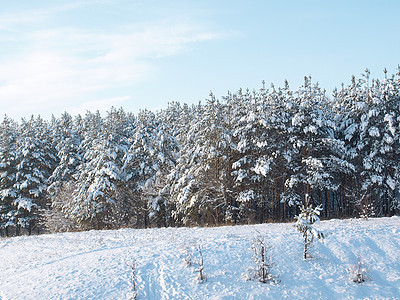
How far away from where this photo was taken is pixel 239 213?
25688mm

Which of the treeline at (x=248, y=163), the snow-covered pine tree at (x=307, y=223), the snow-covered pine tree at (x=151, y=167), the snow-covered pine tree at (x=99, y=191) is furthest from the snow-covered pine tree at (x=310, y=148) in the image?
the snow-covered pine tree at (x=99, y=191)

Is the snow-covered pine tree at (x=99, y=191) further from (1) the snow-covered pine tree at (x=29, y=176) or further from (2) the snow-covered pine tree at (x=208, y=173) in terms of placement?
(1) the snow-covered pine tree at (x=29, y=176)

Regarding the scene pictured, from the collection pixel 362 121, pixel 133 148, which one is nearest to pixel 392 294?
pixel 362 121

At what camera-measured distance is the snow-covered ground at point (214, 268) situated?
9.29 m

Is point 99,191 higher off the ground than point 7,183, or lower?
lower

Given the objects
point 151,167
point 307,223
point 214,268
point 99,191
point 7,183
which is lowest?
point 214,268

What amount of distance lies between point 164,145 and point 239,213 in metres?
9.60

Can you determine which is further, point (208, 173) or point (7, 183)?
point (7, 183)

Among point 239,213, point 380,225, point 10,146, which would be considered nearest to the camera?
point 380,225

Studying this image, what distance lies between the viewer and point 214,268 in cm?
1041

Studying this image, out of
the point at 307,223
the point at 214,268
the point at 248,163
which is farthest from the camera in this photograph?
the point at 248,163

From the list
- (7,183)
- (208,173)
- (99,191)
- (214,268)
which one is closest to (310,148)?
(208,173)

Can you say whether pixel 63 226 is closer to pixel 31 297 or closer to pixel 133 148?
pixel 133 148

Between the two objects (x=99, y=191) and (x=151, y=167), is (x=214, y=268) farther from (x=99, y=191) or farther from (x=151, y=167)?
(x=151, y=167)
